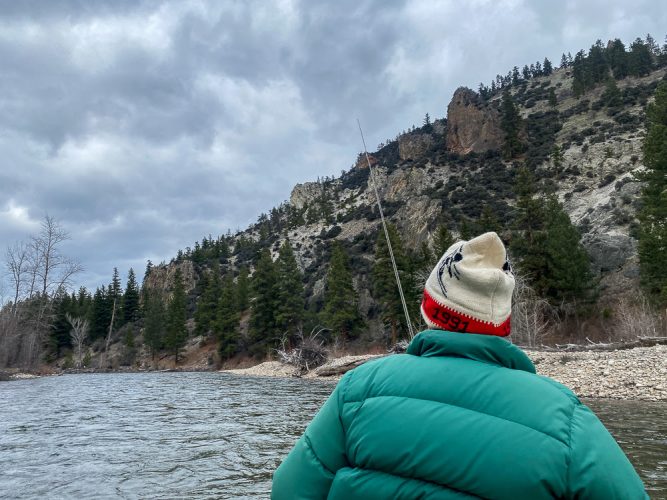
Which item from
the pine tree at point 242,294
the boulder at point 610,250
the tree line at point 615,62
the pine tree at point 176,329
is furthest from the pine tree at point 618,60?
the pine tree at point 176,329

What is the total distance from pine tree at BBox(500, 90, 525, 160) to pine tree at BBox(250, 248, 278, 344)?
46046 millimetres

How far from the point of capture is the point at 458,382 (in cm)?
130

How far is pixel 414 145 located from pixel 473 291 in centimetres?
9661

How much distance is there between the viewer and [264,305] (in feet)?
163

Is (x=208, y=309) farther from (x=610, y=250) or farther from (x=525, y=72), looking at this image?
(x=525, y=72)

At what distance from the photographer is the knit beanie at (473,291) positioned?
1509 millimetres

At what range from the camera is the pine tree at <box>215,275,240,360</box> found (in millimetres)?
51844

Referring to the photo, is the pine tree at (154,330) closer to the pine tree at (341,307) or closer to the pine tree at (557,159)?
the pine tree at (341,307)

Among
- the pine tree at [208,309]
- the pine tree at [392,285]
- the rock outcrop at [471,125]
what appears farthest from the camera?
the rock outcrop at [471,125]

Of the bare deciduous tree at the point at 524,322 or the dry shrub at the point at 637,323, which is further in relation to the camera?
the bare deciduous tree at the point at 524,322

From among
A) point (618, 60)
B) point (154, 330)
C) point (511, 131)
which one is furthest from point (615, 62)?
point (154, 330)

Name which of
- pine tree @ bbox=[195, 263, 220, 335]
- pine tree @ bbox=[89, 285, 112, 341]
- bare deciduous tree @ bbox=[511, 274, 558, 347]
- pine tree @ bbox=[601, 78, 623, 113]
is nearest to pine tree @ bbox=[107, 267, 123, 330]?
pine tree @ bbox=[89, 285, 112, 341]

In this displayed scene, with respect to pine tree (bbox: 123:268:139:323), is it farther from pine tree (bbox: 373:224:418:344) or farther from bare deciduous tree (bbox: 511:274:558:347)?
bare deciduous tree (bbox: 511:274:558:347)

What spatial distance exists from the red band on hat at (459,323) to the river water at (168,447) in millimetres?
4196
